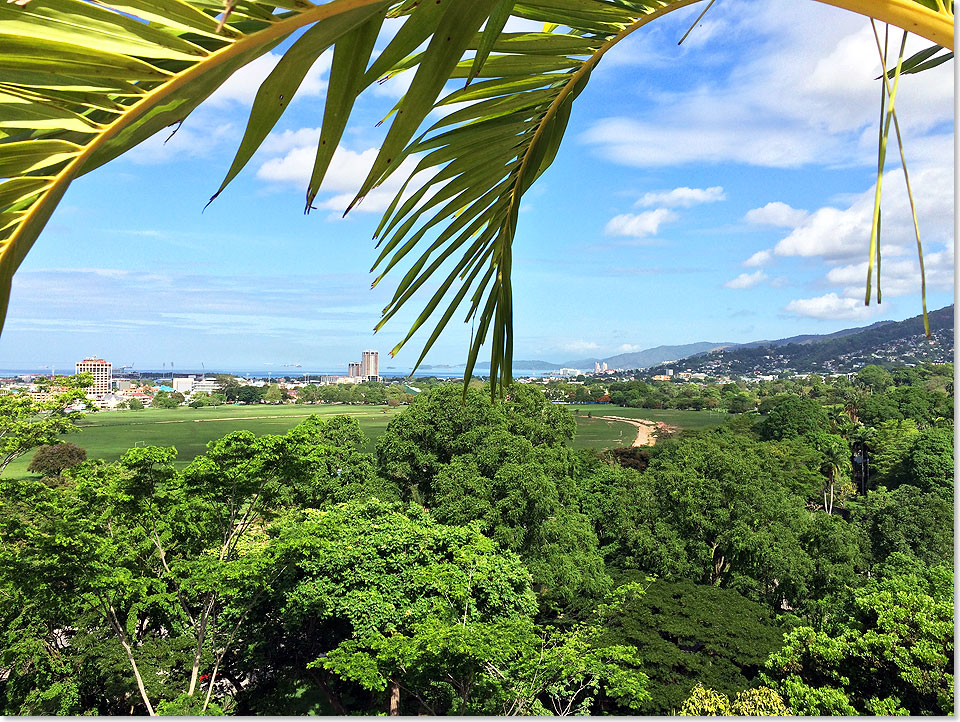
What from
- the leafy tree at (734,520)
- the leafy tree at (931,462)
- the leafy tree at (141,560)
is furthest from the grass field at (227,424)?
the leafy tree at (931,462)

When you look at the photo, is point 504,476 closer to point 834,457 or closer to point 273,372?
point 273,372

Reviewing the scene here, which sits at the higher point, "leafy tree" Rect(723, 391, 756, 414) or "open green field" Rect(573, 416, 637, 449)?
"leafy tree" Rect(723, 391, 756, 414)

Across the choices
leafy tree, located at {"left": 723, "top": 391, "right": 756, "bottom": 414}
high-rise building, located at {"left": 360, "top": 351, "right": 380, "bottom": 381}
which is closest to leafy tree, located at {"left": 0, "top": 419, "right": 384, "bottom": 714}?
high-rise building, located at {"left": 360, "top": 351, "right": 380, "bottom": 381}

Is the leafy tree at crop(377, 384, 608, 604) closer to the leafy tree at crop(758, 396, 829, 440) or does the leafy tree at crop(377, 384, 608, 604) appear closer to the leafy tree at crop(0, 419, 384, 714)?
the leafy tree at crop(0, 419, 384, 714)

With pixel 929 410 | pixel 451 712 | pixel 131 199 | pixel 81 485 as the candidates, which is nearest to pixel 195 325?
pixel 131 199

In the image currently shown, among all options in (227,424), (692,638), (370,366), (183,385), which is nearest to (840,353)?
(692,638)

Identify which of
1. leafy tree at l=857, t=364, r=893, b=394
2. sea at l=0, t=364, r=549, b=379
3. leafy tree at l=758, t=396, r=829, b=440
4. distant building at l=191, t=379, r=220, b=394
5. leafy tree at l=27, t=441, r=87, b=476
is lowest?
leafy tree at l=758, t=396, r=829, b=440

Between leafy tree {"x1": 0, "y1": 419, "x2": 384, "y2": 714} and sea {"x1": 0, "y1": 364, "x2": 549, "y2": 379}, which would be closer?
leafy tree {"x1": 0, "y1": 419, "x2": 384, "y2": 714}
